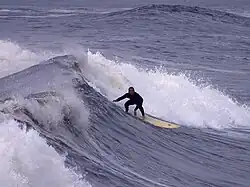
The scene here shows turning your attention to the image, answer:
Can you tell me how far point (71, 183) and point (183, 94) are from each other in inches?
586

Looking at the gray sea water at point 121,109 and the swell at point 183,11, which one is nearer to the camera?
the gray sea water at point 121,109

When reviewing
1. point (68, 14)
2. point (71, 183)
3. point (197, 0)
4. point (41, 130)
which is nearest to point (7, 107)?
point (41, 130)

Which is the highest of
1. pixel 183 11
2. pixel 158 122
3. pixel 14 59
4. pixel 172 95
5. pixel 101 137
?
pixel 101 137

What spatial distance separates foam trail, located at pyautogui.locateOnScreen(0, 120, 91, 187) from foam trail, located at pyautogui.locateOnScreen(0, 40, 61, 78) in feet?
51.0

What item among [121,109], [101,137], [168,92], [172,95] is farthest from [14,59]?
[101,137]

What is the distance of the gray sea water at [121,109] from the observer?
11719 mm

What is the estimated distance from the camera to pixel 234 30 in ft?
154

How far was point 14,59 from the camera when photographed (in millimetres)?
29094

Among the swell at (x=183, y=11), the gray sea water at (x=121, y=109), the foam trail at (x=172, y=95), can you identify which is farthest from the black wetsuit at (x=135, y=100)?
the swell at (x=183, y=11)

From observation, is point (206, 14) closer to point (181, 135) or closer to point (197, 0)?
point (197, 0)

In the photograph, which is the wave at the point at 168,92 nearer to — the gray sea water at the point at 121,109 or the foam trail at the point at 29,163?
the gray sea water at the point at 121,109

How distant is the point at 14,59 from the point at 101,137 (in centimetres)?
1398

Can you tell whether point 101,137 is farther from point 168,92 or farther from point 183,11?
point 183,11

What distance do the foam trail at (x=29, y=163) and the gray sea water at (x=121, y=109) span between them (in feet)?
0.07
